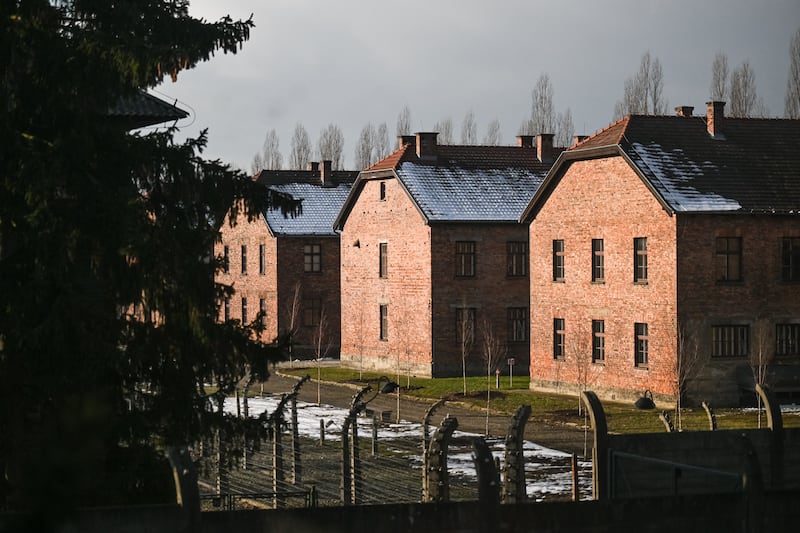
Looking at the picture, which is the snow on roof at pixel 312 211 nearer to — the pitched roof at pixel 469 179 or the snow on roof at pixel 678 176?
the pitched roof at pixel 469 179

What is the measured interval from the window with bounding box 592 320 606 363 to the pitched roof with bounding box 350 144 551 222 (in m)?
9.45

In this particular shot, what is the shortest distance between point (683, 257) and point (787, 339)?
453 cm

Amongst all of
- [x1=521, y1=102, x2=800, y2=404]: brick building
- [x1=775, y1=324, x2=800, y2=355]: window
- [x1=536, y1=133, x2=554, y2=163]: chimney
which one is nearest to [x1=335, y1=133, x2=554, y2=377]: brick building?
[x1=536, y1=133, x2=554, y2=163]: chimney

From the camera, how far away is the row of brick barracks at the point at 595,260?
32.9 m

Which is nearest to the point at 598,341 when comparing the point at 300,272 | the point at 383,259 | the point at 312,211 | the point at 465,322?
the point at 465,322

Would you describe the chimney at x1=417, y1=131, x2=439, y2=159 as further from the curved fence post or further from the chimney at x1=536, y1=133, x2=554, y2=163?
the curved fence post

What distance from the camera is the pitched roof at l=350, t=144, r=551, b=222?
4444cm

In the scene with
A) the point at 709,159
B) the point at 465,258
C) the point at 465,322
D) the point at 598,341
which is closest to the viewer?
the point at 709,159

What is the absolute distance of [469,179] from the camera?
4625 cm

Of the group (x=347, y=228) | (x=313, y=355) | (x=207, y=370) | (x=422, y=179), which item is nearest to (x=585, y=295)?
(x=422, y=179)

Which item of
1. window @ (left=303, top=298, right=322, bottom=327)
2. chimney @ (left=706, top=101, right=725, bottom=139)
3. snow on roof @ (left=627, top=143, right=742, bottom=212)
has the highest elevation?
chimney @ (left=706, top=101, right=725, bottom=139)

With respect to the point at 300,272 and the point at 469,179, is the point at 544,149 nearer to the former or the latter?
the point at 469,179

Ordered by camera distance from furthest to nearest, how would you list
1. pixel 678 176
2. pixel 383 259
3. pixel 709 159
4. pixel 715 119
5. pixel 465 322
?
1. pixel 383 259
2. pixel 465 322
3. pixel 715 119
4. pixel 709 159
5. pixel 678 176

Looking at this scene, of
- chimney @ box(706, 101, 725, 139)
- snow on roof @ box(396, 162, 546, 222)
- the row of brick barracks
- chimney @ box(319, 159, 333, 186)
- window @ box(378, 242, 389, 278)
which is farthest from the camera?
chimney @ box(319, 159, 333, 186)
